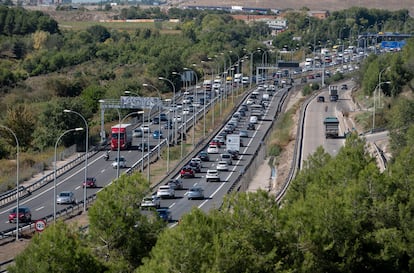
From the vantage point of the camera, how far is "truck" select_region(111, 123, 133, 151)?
7962cm

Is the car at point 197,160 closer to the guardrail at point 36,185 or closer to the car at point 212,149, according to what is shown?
the car at point 212,149

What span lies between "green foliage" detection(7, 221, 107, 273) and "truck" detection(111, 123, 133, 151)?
44378mm

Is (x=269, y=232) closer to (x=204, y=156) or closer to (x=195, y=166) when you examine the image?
(x=195, y=166)

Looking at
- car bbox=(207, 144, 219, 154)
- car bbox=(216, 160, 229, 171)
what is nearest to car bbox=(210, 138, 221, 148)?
car bbox=(207, 144, 219, 154)

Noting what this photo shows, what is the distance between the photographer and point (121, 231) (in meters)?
35.9

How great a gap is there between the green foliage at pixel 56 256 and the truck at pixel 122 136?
44.4m

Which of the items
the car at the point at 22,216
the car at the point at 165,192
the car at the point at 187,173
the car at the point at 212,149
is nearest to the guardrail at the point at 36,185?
the car at the point at 165,192

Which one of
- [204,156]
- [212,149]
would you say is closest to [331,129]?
[212,149]

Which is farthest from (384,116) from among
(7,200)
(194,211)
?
(194,211)

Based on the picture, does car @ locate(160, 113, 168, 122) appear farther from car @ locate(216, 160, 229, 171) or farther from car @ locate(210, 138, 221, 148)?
car @ locate(216, 160, 229, 171)

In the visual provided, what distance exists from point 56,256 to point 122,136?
1877 inches

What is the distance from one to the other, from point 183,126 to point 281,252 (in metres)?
57.6

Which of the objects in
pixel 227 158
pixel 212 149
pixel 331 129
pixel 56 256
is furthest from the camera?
pixel 331 129

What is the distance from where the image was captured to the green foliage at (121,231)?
3584cm
